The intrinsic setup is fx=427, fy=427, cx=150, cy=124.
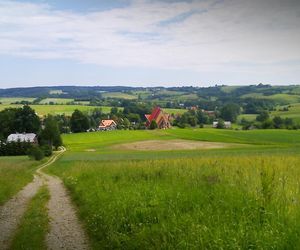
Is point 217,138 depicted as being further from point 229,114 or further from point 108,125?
point 229,114

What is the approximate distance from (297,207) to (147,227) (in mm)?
3078

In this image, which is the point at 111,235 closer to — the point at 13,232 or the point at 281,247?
the point at 13,232

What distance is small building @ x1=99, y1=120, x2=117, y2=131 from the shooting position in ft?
481

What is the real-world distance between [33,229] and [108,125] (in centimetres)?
13834

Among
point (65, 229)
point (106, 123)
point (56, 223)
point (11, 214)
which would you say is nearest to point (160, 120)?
point (106, 123)

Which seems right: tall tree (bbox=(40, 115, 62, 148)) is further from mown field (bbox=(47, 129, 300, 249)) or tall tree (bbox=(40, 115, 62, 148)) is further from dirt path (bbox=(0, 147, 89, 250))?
mown field (bbox=(47, 129, 300, 249))

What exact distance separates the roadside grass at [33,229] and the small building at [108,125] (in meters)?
130

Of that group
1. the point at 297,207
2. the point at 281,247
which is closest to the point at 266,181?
the point at 297,207

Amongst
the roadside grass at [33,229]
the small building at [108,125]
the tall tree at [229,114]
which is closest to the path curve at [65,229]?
the roadside grass at [33,229]

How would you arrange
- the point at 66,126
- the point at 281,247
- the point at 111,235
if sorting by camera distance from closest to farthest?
the point at 281,247, the point at 111,235, the point at 66,126

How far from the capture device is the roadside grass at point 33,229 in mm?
10148

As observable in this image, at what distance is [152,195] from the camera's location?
11609 mm

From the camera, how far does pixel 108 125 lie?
491ft

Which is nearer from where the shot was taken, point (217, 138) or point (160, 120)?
A: point (217, 138)
